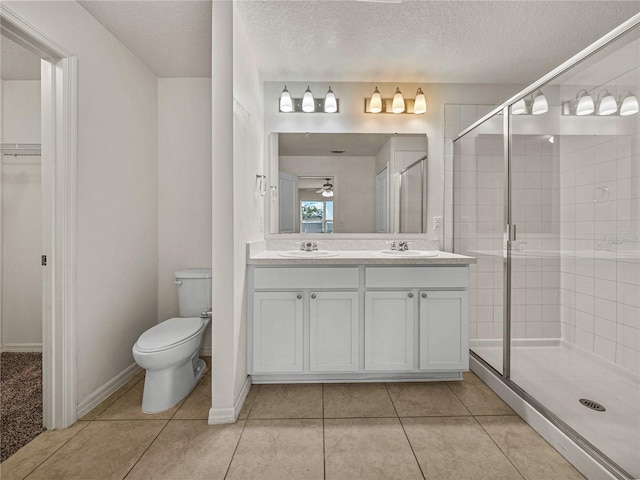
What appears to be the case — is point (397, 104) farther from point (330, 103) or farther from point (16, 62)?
point (16, 62)

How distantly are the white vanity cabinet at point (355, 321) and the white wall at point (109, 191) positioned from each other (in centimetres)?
92

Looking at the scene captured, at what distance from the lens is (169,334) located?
2.00 meters

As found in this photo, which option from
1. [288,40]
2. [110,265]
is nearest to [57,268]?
[110,265]

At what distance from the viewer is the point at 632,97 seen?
1545mm

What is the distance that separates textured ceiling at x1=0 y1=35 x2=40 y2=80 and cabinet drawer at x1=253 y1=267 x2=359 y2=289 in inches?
87.8

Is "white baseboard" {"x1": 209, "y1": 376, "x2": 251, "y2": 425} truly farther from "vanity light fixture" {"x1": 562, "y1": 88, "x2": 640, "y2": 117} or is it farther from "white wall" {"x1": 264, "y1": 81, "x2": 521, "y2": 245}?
"vanity light fixture" {"x1": 562, "y1": 88, "x2": 640, "y2": 117}

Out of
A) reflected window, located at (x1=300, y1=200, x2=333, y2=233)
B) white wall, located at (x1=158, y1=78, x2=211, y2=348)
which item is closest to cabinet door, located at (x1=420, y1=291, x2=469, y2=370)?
reflected window, located at (x1=300, y1=200, x2=333, y2=233)

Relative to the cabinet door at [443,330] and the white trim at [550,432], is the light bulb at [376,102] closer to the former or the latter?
the cabinet door at [443,330]

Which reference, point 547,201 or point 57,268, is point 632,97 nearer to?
point 547,201

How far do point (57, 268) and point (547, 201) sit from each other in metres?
2.87

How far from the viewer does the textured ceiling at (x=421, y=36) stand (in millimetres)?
1857

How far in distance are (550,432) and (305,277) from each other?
1528 millimetres

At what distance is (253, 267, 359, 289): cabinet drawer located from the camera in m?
2.13

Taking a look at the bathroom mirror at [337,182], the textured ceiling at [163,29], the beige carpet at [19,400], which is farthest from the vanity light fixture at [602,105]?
the beige carpet at [19,400]
